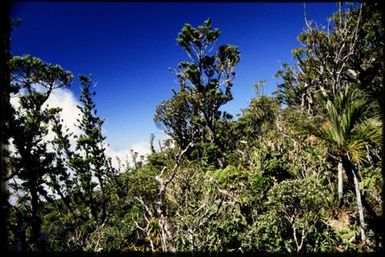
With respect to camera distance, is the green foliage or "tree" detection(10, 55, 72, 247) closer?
the green foliage

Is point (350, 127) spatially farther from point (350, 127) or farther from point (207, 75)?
point (207, 75)

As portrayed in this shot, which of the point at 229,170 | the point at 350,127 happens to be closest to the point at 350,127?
the point at 350,127

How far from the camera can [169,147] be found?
1447 inches

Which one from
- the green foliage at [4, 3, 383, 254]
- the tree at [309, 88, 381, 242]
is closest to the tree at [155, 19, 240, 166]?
the green foliage at [4, 3, 383, 254]

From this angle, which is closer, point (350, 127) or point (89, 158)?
point (350, 127)

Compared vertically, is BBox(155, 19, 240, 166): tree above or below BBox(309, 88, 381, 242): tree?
above

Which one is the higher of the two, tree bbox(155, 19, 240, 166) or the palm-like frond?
tree bbox(155, 19, 240, 166)

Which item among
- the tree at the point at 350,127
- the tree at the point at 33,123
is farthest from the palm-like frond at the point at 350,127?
the tree at the point at 33,123

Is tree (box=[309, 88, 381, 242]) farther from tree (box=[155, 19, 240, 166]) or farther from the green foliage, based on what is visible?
tree (box=[155, 19, 240, 166])

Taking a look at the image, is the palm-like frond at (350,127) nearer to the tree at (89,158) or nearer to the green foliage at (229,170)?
the green foliage at (229,170)

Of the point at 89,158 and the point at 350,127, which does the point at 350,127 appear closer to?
the point at 350,127

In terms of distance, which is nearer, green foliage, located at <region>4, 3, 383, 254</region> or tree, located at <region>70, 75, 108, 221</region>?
green foliage, located at <region>4, 3, 383, 254</region>

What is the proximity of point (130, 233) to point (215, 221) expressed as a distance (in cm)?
684

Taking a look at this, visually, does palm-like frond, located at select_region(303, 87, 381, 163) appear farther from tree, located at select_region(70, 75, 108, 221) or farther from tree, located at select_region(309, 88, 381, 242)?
tree, located at select_region(70, 75, 108, 221)
